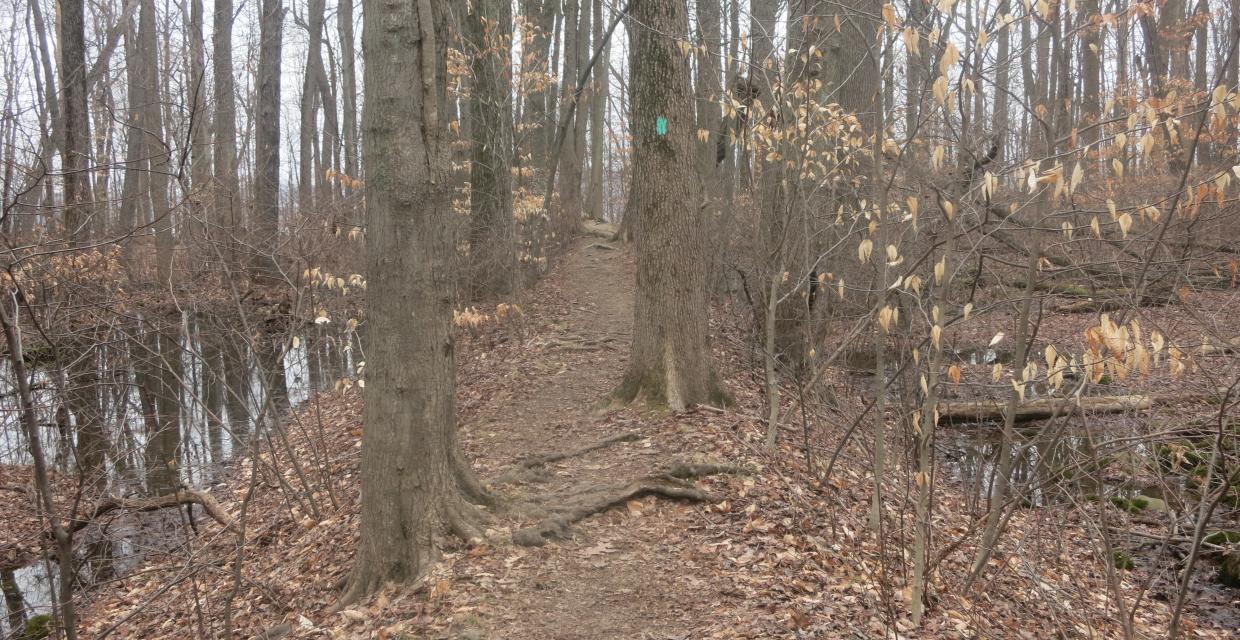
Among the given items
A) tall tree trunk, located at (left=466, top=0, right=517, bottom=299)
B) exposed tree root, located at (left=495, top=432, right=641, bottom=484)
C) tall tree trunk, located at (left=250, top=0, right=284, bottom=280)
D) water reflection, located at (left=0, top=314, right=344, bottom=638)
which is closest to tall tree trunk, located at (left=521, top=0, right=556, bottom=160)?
tall tree trunk, located at (left=466, top=0, right=517, bottom=299)

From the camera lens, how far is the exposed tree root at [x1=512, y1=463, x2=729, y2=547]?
5105 mm

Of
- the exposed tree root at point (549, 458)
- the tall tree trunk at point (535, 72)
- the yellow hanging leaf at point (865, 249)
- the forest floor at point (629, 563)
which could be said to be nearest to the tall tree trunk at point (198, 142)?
the forest floor at point (629, 563)

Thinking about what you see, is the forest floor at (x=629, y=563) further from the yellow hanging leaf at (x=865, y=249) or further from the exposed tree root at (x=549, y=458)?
the yellow hanging leaf at (x=865, y=249)

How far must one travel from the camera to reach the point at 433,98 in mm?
4512

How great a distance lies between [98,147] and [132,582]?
395 inches

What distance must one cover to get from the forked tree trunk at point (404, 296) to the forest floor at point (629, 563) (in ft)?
0.97

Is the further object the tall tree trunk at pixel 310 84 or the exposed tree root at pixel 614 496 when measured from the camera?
the tall tree trunk at pixel 310 84

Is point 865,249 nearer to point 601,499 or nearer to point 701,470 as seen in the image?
point 701,470

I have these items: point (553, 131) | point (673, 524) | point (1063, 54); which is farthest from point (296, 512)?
point (553, 131)

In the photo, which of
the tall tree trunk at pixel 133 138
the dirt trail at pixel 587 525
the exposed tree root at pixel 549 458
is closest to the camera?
the dirt trail at pixel 587 525

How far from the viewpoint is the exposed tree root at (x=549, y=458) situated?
20.1 feet

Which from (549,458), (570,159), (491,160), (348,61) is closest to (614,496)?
(549,458)

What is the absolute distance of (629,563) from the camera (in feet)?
15.9

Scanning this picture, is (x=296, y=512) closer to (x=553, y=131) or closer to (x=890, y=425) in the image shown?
(x=890, y=425)
